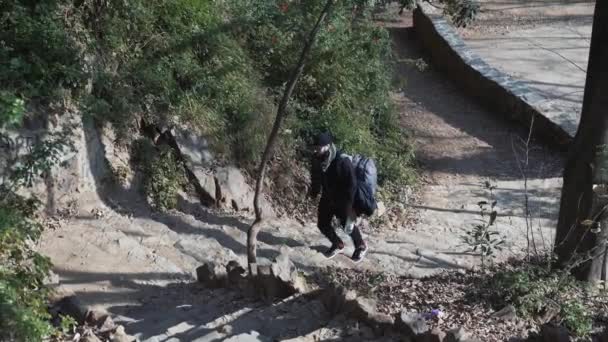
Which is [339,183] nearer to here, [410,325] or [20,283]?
[410,325]

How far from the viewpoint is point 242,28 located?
35.9 ft

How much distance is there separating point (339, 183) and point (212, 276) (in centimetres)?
172

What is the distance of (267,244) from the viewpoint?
8.60 meters

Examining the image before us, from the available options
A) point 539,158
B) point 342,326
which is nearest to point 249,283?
point 342,326

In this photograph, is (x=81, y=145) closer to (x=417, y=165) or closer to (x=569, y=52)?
(x=417, y=165)

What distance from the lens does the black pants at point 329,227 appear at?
8.20m

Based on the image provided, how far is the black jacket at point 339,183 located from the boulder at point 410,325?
252cm

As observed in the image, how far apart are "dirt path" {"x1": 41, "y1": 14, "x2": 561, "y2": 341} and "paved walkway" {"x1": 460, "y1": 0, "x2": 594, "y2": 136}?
1.34m

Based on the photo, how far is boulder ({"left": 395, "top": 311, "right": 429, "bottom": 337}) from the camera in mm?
5098

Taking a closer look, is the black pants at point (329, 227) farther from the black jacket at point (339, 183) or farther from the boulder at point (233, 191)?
the boulder at point (233, 191)

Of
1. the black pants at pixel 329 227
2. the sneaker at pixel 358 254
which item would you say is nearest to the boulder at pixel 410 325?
the black pants at pixel 329 227

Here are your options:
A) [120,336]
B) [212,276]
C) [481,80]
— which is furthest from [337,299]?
[481,80]

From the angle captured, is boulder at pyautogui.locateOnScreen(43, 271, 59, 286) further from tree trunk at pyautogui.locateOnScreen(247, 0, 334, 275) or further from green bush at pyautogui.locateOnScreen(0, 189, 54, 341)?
tree trunk at pyautogui.locateOnScreen(247, 0, 334, 275)

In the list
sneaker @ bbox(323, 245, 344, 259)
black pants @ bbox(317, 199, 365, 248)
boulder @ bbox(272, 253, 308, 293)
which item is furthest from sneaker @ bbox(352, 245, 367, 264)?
boulder @ bbox(272, 253, 308, 293)
